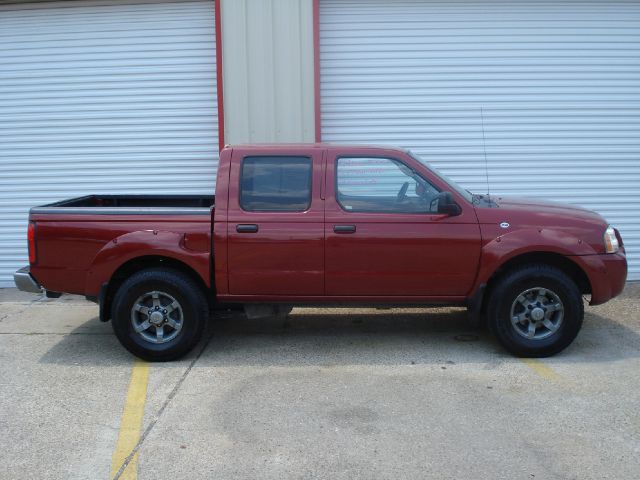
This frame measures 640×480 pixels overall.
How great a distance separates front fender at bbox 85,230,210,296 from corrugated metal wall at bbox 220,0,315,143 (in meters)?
3.05

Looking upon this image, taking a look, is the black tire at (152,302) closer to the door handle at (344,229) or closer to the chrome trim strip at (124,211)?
the chrome trim strip at (124,211)

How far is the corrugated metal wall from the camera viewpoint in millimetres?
8352

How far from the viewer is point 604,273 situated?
5.71 meters

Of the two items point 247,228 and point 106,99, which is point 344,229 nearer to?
point 247,228

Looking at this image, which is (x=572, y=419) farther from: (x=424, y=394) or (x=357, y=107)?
(x=357, y=107)

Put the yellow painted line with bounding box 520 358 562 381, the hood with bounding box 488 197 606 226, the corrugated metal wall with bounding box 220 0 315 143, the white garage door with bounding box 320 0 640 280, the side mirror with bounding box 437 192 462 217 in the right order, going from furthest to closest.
Result: the white garage door with bounding box 320 0 640 280
the corrugated metal wall with bounding box 220 0 315 143
the hood with bounding box 488 197 606 226
the side mirror with bounding box 437 192 462 217
the yellow painted line with bounding box 520 358 562 381

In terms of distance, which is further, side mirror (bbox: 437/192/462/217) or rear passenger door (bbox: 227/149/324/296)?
rear passenger door (bbox: 227/149/324/296)

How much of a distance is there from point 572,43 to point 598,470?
6550mm

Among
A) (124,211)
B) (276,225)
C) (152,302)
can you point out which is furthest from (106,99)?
(276,225)

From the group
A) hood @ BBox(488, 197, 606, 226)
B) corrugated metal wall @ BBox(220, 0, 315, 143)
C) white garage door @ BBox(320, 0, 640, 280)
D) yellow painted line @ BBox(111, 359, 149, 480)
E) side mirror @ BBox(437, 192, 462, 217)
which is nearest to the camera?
yellow painted line @ BBox(111, 359, 149, 480)

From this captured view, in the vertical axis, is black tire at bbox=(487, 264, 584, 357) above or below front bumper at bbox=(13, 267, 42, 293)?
below

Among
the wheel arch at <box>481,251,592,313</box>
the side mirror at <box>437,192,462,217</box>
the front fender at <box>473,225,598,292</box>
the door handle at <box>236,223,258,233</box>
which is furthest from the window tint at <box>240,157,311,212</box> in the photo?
the wheel arch at <box>481,251,592,313</box>

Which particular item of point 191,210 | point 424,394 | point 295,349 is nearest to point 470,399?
point 424,394

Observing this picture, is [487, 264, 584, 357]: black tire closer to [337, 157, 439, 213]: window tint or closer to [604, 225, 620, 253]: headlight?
[604, 225, 620, 253]: headlight
